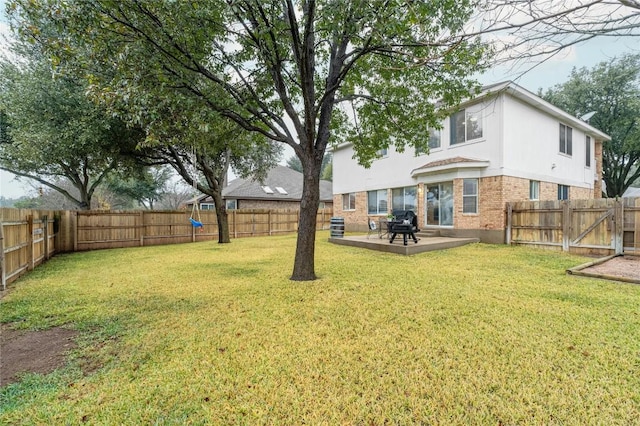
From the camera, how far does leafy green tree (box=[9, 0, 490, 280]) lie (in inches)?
197

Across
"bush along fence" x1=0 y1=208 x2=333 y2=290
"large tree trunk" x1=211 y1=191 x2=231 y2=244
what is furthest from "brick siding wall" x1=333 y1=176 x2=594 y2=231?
"bush along fence" x1=0 y1=208 x2=333 y2=290

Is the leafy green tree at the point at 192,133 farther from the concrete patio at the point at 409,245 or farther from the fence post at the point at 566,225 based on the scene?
the fence post at the point at 566,225

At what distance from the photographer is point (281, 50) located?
19.8 feet

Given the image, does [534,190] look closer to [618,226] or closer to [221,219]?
[618,226]

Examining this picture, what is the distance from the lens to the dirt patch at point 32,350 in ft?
9.32

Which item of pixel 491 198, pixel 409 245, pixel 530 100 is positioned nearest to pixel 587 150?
pixel 530 100

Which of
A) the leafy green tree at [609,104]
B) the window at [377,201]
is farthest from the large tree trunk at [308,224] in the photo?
the leafy green tree at [609,104]

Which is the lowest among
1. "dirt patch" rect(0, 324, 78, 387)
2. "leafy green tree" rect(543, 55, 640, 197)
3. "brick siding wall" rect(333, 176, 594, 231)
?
"dirt patch" rect(0, 324, 78, 387)

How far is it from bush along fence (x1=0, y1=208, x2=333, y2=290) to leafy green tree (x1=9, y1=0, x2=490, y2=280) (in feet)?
13.0

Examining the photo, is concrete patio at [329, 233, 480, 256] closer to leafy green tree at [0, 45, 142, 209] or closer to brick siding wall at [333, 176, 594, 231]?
brick siding wall at [333, 176, 594, 231]

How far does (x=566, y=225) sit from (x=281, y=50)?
10.8 meters

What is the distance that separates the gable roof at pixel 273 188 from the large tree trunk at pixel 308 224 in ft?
53.4

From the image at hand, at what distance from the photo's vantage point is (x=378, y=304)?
466 cm

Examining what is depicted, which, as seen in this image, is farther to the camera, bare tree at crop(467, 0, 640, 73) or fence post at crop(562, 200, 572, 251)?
fence post at crop(562, 200, 572, 251)
